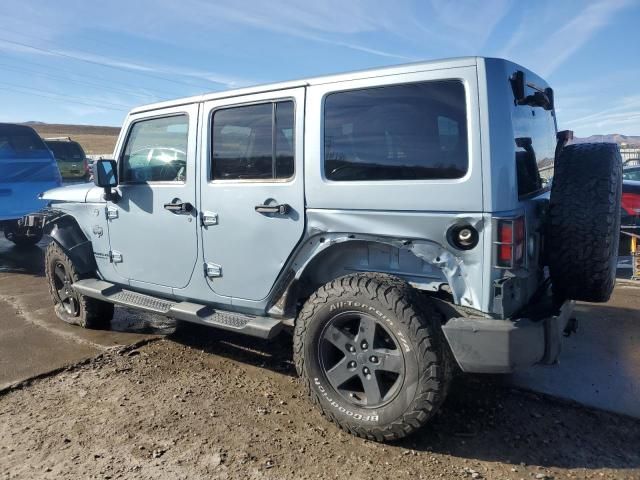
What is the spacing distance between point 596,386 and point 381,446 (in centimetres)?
176

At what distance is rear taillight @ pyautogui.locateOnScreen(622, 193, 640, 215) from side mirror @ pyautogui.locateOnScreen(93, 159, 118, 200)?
22.5ft

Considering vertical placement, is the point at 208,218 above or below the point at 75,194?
below

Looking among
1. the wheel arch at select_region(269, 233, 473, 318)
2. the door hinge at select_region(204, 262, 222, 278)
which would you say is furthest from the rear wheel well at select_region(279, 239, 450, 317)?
the door hinge at select_region(204, 262, 222, 278)

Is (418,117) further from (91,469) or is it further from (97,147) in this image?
(97,147)

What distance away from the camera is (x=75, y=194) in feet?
16.1

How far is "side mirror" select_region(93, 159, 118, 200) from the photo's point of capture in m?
4.19

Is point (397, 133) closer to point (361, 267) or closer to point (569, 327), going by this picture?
point (361, 267)

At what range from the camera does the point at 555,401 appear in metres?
3.46

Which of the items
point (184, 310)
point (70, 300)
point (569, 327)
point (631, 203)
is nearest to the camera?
point (569, 327)

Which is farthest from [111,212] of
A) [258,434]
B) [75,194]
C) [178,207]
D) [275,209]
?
[258,434]

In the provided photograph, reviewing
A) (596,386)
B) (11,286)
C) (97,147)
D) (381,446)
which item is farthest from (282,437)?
(97,147)

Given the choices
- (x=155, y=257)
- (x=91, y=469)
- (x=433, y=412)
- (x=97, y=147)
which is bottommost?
(x=91, y=469)

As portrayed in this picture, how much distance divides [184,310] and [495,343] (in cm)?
232

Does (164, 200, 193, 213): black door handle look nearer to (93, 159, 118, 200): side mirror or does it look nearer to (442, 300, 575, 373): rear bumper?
(93, 159, 118, 200): side mirror
